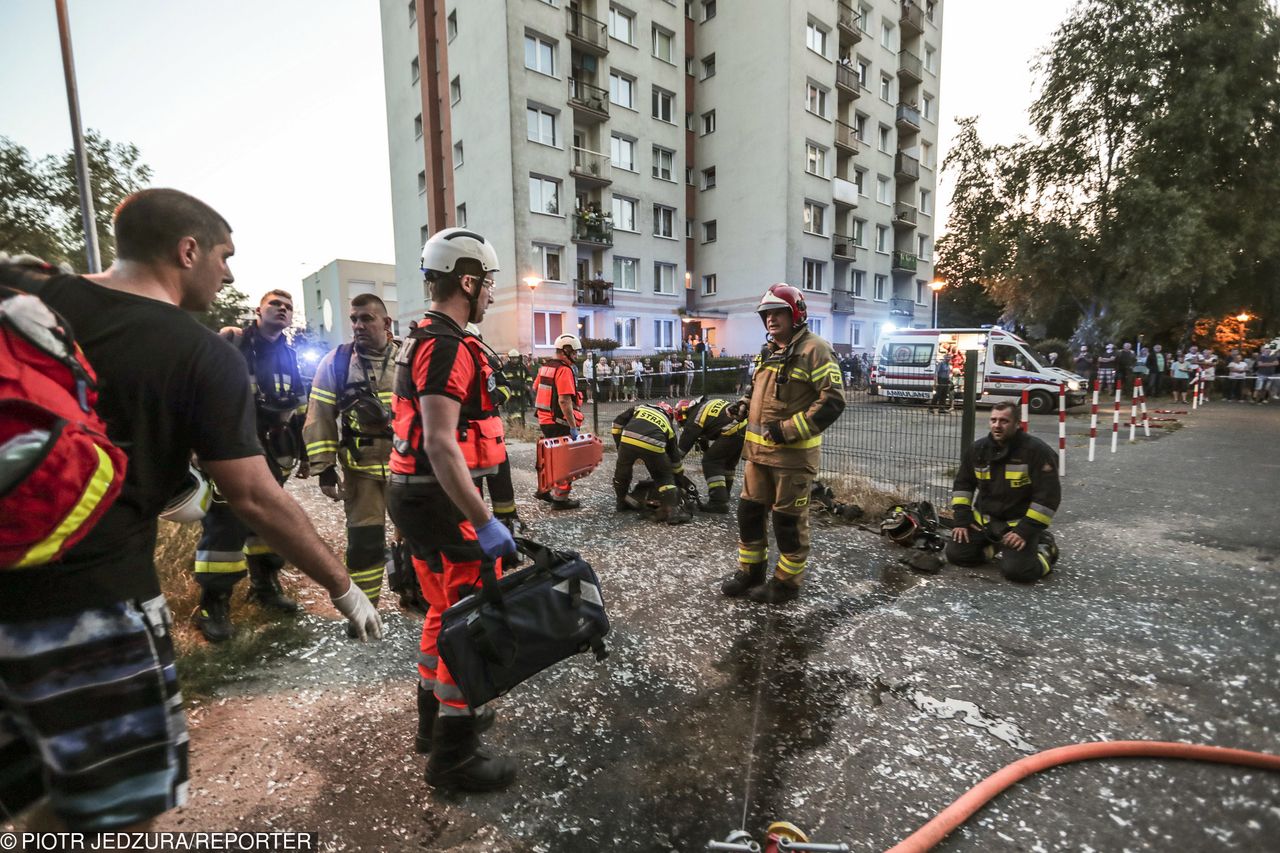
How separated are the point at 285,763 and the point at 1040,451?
515cm

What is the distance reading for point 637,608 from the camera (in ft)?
13.3

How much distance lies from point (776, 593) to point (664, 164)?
2849 cm

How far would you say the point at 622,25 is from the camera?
2648cm

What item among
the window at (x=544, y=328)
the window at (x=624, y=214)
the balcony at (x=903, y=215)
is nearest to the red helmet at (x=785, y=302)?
the window at (x=544, y=328)

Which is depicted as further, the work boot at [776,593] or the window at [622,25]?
the window at [622,25]

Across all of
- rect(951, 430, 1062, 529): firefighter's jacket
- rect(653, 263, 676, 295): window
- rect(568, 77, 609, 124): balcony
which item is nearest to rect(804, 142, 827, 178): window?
rect(653, 263, 676, 295): window

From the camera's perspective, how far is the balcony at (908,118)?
35.3 m

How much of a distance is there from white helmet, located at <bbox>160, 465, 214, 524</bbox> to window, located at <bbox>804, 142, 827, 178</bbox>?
102 ft

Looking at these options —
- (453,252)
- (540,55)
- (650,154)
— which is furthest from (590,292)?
(453,252)

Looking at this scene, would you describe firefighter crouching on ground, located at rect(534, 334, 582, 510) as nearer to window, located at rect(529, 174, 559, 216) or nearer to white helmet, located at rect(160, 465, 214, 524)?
white helmet, located at rect(160, 465, 214, 524)

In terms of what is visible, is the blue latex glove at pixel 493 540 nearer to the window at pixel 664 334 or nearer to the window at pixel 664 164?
the window at pixel 664 334

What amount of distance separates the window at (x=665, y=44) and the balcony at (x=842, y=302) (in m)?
14.2

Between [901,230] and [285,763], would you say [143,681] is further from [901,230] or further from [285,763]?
[901,230]

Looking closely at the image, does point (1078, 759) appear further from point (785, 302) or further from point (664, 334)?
point (664, 334)
